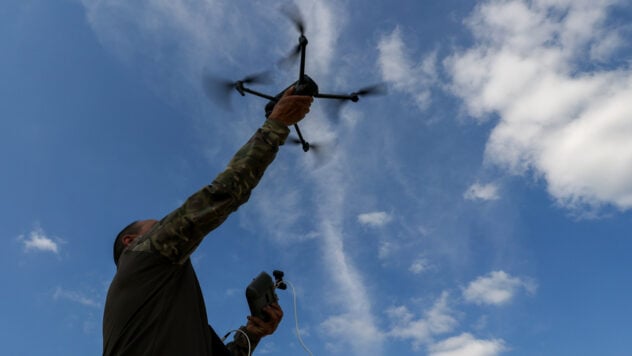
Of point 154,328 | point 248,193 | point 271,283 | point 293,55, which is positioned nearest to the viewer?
point 154,328

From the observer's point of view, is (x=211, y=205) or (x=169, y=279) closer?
(x=211, y=205)

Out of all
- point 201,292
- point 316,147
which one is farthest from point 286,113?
point 316,147

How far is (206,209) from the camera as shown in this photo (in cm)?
433

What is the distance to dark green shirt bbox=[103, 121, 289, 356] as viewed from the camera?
4289mm

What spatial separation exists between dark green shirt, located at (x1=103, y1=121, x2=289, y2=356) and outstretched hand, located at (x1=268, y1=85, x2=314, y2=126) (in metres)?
0.74

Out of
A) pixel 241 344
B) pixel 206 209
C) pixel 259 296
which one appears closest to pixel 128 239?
pixel 206 209

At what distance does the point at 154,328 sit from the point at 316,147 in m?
8.70

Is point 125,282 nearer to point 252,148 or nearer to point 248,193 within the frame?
point 248,193

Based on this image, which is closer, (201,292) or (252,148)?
(252,148)

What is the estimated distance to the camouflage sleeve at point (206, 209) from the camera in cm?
432

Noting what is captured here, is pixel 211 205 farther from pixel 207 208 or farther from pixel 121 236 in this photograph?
pixel 121 236

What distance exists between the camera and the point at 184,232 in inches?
170

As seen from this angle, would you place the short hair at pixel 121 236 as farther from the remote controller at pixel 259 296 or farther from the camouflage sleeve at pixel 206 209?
the remote controller at pixel 259 296

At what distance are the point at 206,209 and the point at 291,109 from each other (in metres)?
1.68
